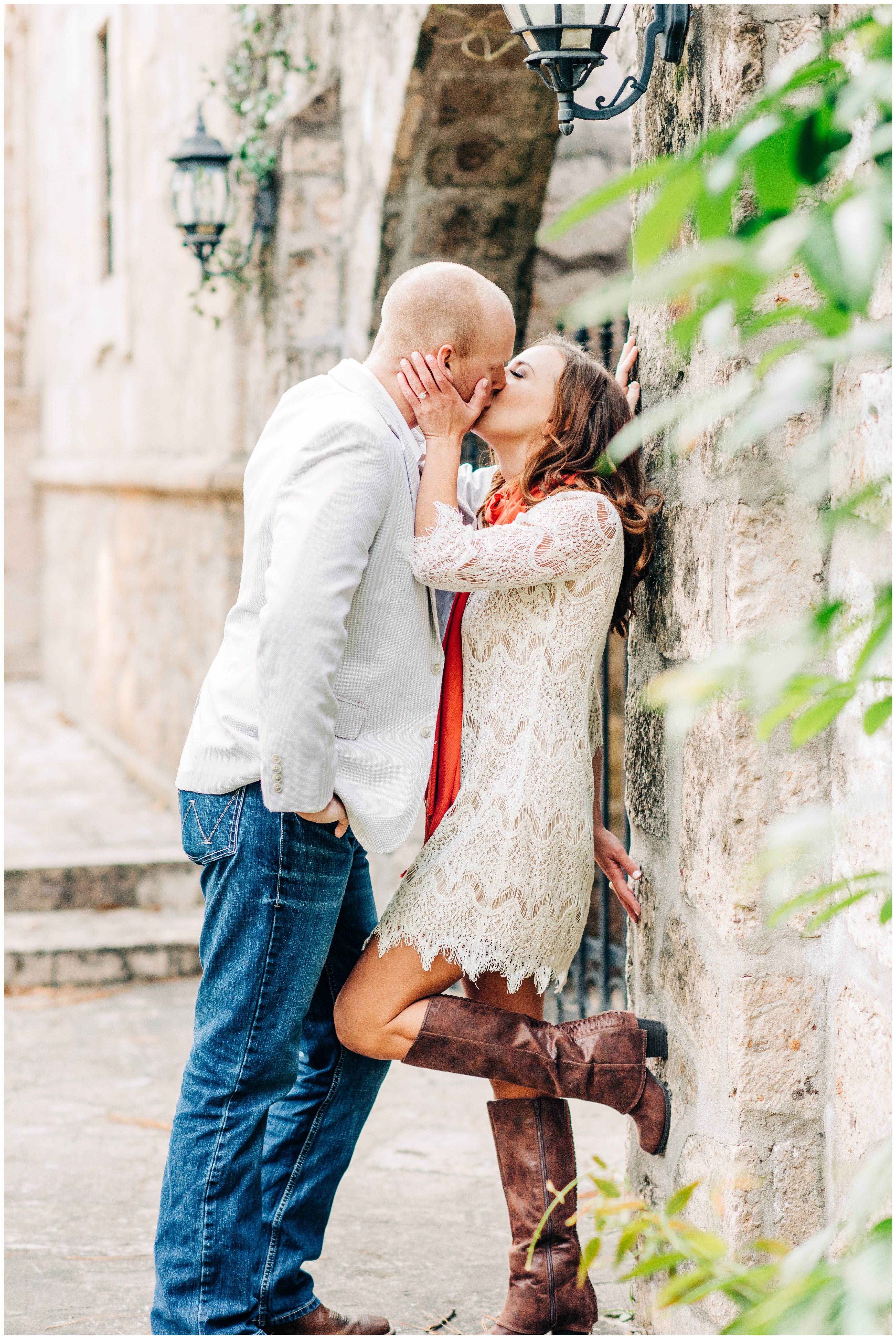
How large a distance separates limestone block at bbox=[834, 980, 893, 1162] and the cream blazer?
74cm

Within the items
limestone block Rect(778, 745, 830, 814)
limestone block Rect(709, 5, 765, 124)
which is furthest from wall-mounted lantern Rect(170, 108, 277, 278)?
limestone block Rect(778, 745, 830, 814)

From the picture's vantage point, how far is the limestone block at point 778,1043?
1.89m

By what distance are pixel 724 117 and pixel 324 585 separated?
88 cm

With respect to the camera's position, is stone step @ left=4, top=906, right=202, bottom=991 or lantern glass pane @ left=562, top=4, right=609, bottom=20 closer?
lantern glass pane @ left=562, top=4, right=609, bottom=20

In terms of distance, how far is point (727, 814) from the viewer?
1.90m

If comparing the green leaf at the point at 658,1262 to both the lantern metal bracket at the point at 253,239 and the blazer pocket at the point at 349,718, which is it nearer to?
the blazer pocket at the point at 349,718

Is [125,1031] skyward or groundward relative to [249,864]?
groundward

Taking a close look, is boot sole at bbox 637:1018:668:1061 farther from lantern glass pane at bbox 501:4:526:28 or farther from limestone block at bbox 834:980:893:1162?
lantern glass pane at bbox 501:4:526:28

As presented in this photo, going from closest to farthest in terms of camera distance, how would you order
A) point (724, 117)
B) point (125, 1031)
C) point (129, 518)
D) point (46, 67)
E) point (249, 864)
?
point (724, 117)
point (249, 864)
point (125, 1031)
point (129, 518)
point (46, 67)

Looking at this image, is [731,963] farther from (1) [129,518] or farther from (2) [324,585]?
(1) [129,518]

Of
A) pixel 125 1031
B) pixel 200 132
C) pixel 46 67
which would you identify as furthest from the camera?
pixel 46 67

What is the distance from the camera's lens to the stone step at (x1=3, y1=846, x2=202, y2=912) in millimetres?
5516

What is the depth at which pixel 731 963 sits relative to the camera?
6.25 feet

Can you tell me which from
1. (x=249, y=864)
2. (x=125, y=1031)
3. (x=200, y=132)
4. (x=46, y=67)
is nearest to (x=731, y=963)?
(x=249, y=864)
